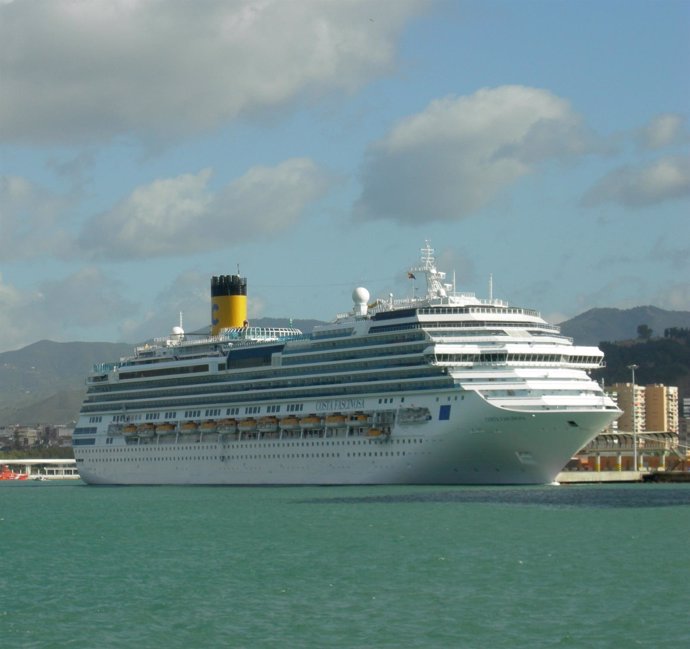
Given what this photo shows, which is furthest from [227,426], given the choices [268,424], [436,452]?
[436,452]

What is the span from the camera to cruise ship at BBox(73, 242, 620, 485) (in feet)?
280

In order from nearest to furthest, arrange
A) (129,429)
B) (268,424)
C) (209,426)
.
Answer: (268,424)
(209,426)
(129,429)

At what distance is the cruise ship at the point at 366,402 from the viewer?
85375 millimetres

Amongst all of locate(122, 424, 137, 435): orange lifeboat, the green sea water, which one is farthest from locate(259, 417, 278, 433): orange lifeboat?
the green sea water

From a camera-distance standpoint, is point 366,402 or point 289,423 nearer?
point 366,402

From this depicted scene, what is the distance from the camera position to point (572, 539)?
51.7 metres

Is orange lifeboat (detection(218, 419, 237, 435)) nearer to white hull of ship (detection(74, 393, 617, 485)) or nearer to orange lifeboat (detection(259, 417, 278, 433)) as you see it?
white hull of ship (detection(74, 393, 617, 485))

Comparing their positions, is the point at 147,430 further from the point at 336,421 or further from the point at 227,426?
the point at 336,421

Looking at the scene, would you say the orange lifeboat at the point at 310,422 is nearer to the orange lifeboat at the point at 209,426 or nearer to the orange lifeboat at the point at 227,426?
the orange lifeboat at the point at 227,426

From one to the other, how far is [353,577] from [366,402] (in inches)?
2013

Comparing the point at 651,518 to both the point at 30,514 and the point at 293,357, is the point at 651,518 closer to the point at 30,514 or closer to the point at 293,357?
the point at 30,514

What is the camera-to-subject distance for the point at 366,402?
92.4m

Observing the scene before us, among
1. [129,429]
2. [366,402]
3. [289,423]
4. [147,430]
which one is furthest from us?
[129,429]

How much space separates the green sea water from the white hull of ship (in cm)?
1317
